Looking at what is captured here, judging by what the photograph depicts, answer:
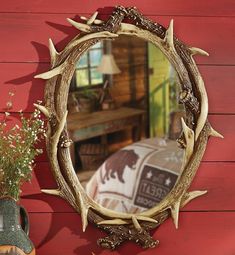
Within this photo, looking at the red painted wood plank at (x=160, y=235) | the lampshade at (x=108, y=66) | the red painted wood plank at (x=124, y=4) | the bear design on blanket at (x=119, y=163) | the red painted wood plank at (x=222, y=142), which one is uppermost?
the red painted wood plank at (x=124, y=4)

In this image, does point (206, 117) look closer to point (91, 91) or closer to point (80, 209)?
point (91, 91)

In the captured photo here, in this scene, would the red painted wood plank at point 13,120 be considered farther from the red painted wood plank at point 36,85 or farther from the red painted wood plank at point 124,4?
the red painted wood plank at point 124,4

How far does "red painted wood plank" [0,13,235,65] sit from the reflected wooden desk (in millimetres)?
190

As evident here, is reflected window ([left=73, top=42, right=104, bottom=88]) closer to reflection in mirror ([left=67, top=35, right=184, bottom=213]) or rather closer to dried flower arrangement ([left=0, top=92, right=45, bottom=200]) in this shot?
reflection in mirror ([left=67, top=35, right=184, bottom=213])

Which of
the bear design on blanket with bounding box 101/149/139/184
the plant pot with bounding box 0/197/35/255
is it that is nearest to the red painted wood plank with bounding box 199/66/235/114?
the bear design on blanket with bounding box 101/149/139/184

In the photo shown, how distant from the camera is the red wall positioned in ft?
4.82

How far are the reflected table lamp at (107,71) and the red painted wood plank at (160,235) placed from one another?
1.10 feet

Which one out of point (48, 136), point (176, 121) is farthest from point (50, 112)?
point (176, 121)

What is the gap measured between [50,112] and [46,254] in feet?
Answer: 1.41

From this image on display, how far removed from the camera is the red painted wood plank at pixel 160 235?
5.10ft

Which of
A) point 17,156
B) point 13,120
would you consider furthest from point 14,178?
point 13,120

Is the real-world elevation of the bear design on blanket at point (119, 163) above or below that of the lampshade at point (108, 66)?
below

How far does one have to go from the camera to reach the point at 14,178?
1.39m

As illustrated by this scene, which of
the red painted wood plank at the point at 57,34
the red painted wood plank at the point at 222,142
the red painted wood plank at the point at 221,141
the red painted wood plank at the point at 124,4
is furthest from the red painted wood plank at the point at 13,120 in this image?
the red painted wood plank at the point at 222,142
